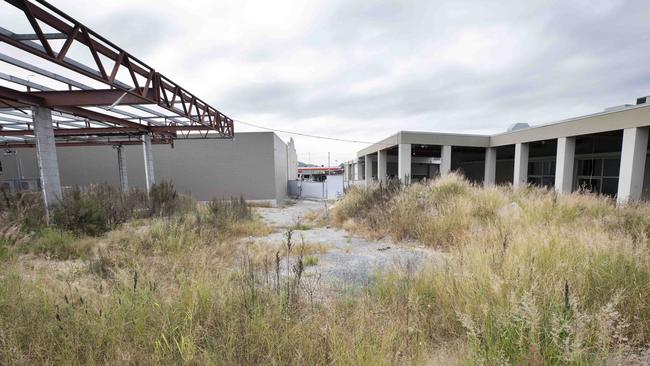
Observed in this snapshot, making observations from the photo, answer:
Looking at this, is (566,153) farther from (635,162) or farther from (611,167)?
(611,167)

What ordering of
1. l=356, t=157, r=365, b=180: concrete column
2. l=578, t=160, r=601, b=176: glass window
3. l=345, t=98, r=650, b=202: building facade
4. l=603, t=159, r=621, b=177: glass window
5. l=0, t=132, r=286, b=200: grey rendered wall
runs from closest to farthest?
l=345, t=98, r=650, b=202: building facade < l=603, t=159, r=621, b=177: glass window < l=578, t=160, r=601, b=176: glass window < l=0, t=132, r=286, b=200: grey rendered wall < l=356, t=157, r=365, b=180: concrete column

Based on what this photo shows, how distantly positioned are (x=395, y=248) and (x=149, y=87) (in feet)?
24.4

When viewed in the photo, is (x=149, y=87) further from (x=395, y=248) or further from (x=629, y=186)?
(x=629, y=186)

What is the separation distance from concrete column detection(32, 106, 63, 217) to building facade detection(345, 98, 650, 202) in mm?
11766

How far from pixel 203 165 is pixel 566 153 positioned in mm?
20470

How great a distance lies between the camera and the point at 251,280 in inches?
107

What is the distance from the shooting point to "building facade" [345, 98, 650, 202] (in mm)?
9156

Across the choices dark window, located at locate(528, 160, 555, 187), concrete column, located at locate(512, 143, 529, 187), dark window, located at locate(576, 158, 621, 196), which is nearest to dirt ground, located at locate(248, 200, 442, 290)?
concrete column, located at locate(512, 143, 529, 187)

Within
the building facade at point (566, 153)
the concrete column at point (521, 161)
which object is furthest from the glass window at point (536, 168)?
the concrete column at point (521, 161)

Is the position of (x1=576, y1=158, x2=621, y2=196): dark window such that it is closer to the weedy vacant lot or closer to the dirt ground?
the dirt ground

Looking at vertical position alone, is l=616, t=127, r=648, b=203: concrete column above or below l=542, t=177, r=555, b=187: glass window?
above

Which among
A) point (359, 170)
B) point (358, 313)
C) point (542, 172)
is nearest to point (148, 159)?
point (358, 313)

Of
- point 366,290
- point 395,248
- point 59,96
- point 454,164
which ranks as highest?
point 59,96

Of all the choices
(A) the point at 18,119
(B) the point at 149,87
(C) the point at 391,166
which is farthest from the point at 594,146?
(A) the point at 18,119
